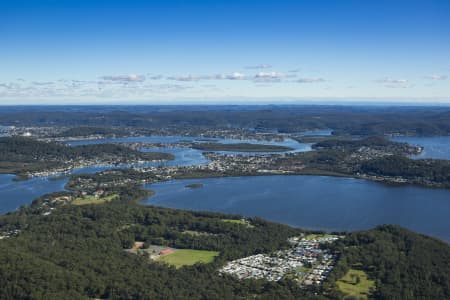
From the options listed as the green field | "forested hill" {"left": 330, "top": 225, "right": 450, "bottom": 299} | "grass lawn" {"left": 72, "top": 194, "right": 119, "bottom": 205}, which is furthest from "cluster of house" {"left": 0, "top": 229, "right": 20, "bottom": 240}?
"forested hill" {"left": 330, "top": 225, "right": 450, "bottom": 299}

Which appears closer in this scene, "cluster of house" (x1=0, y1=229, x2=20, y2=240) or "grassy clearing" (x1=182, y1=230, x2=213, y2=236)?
"cluster of house" (x1=0, y1=229, x2=20, y2=240)

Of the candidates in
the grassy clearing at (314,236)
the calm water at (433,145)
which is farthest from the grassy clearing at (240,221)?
the calm water at (433,145)

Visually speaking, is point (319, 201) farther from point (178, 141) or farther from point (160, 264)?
point (178, 141)

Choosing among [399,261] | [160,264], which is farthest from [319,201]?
[160,264]

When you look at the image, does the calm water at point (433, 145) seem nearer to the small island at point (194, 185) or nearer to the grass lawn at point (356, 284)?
the small island at point (194, 185)

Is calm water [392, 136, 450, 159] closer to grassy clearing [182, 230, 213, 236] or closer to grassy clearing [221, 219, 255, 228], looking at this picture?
grassy clearing [221, 219, 255, 228]
